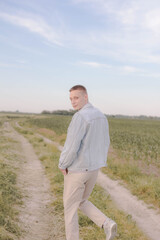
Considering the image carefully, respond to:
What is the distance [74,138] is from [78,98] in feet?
1.78

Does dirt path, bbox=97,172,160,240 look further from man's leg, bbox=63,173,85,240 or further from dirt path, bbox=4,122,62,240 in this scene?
man's leg, bbox=63,173,85,240

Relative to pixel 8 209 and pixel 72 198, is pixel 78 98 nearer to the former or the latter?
→ pixel 72 198

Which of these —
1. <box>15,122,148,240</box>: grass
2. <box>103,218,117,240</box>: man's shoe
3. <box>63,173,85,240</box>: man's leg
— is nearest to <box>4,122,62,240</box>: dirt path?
<box>15,122,148,240</box>: grass

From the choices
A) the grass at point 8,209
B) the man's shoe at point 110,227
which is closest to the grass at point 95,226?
the man's shoe at point 110,227

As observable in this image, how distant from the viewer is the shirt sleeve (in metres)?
2.86

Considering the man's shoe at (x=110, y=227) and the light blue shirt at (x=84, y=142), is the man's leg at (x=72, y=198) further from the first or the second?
the man's shoe at (x=110, y=227)

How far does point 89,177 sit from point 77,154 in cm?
34

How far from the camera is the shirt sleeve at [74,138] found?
9.38 ft

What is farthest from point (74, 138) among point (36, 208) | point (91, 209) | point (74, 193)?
point (36, 208)

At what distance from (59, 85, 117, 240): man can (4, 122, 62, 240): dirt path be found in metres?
1.29

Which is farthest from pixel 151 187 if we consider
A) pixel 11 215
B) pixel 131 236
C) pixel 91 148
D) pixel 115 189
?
pixel 91 148

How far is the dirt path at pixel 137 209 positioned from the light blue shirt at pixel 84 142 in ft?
8.06

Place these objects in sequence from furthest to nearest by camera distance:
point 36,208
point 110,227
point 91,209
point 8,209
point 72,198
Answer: point 36,208
point 8,209
point 91,209
point 110,227
point 72,198

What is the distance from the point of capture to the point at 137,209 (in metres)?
5.79
